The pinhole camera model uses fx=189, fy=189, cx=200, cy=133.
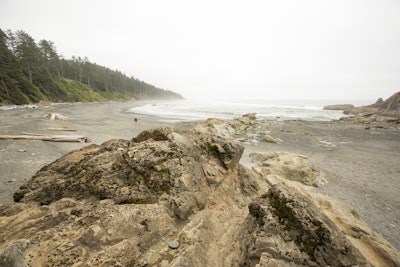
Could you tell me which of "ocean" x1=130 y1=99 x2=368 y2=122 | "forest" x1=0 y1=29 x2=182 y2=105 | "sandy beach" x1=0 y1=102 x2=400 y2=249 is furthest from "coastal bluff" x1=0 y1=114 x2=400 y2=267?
"forest" x1=0 y1=29 x2=182 y2=105

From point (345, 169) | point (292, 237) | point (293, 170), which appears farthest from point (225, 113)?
point (292, 237)

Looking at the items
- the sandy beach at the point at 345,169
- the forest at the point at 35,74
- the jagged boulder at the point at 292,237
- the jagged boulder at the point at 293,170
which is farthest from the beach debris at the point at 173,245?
the forest at the point at 35,74

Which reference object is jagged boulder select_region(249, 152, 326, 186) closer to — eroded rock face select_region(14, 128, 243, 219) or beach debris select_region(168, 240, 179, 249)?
eroded rock face select_region(14, 128, 243, 219)

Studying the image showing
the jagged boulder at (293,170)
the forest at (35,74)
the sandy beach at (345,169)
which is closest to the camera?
the sandy beach at (345,169)

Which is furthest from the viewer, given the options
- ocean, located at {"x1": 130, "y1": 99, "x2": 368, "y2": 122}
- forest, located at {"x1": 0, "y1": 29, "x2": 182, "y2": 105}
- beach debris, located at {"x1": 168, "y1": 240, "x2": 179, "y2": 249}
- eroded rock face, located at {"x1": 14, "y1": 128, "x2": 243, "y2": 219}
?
ocean, located at {"x1": 130, "y1": 99, "x2": 368, "y2": 122}

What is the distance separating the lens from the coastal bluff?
315 cm

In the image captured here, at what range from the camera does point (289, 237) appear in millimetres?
3336

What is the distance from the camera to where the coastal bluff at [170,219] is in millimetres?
3150

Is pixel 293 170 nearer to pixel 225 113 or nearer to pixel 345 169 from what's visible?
pixel 345 169

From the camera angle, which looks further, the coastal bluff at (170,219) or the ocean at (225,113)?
the ocean at (225,113)

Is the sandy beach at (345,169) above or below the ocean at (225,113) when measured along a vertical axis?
below

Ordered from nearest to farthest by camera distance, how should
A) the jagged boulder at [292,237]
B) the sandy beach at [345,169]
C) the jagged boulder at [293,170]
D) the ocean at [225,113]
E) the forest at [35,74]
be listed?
1. the jagged boulder at [292,237]
2. the sandy beach at [345,169]
3. the jagged boulder at [293,170]
4. the forest at [35,74]
5. the ocean at [225,113]

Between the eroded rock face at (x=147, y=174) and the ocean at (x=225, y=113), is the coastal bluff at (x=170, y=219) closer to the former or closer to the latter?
the eroded rock face at (x=147, y=174)

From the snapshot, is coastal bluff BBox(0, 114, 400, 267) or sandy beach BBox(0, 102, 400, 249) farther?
sandy beach BBox(0, 102, 400, 249)
